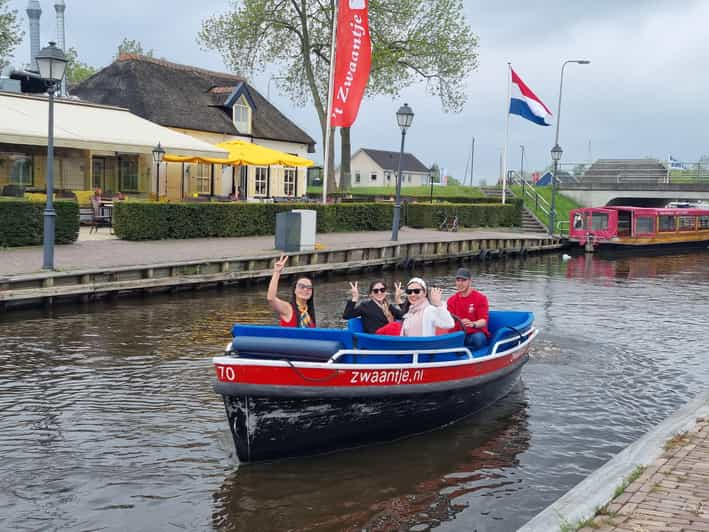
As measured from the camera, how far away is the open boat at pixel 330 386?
8.47m

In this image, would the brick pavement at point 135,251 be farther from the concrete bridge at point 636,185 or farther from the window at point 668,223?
the concrete bridge at point 636,185

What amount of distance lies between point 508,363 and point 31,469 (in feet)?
22.1

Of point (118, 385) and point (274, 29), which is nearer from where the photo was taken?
point (118, 385)

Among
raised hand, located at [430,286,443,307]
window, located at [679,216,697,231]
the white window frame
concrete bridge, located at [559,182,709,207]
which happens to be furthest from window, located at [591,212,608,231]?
raised hand, located at [430,286,443,307]

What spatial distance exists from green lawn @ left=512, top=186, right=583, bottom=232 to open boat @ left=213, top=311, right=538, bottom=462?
40.8 metres

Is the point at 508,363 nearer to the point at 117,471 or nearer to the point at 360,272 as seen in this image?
the point at 117,471

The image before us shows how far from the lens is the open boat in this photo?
8.47 meters

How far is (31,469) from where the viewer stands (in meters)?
8.53

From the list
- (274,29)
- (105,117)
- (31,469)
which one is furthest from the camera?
(274,29)

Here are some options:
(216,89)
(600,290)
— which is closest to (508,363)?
(600,290)

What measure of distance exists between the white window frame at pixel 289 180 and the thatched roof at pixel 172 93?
7.38 ft

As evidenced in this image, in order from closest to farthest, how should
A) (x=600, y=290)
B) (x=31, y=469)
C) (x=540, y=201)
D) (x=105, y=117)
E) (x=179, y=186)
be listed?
1. (x=31, y=469)
2. (x=600, y=290)
3. (x=105, y=117)
4. (x=179, y=186)
5. (x=540, y=201)

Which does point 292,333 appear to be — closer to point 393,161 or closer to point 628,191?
point 628,191

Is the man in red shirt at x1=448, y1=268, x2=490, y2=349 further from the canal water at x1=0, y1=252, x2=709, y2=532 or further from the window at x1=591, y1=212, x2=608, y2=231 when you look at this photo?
the window at x1=591, y1=212, x2=608, y2=231
